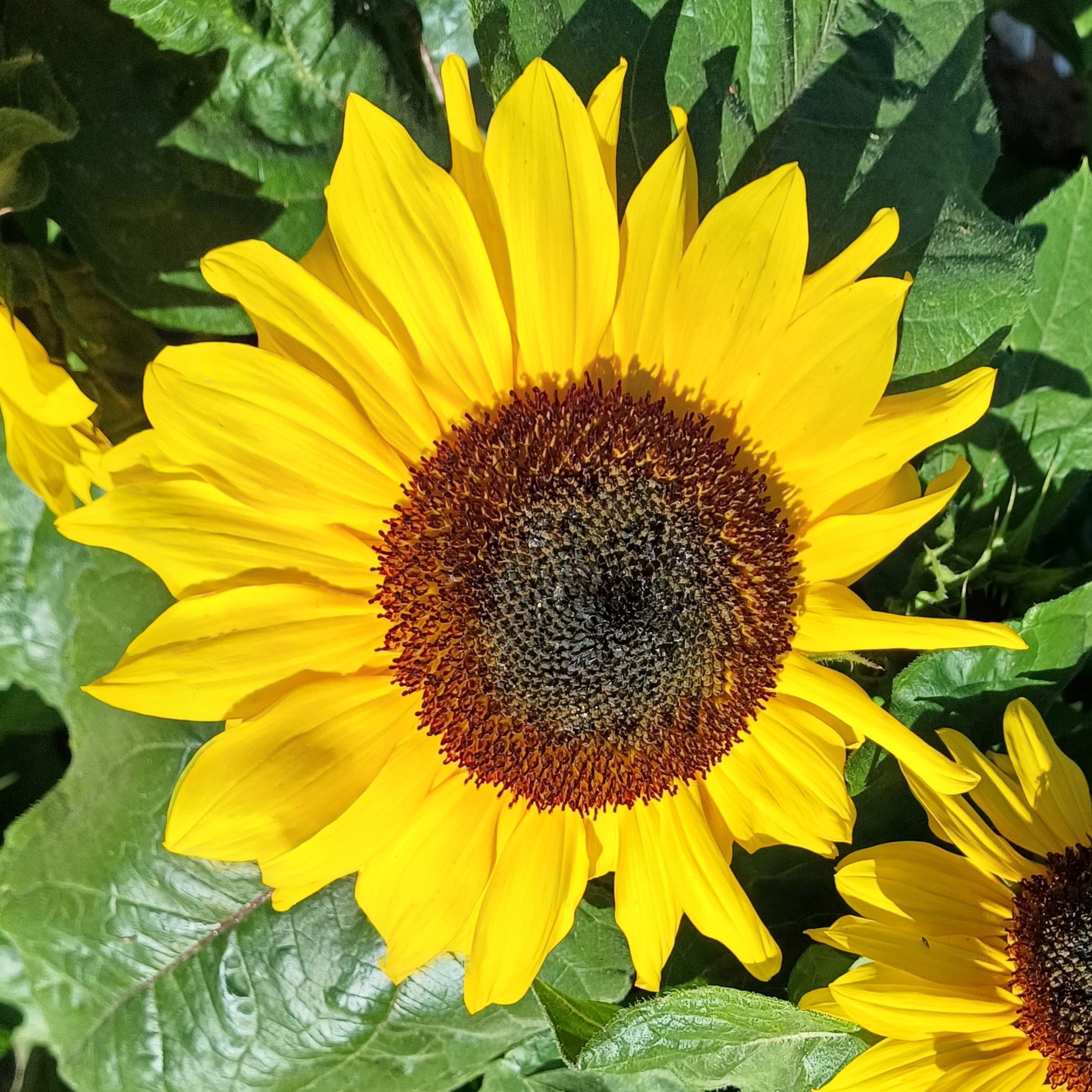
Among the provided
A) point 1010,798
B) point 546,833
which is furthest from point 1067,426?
point 546,833

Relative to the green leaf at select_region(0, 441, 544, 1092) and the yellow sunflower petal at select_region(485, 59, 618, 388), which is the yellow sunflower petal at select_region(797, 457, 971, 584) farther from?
the green leaf at select_region(0, 441, 544, 1092)

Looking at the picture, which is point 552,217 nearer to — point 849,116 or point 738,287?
point 738,287

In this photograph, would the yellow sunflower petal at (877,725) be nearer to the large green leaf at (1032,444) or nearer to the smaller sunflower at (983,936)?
the smaller sunflower at (983,936)

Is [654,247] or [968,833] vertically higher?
[654,247]

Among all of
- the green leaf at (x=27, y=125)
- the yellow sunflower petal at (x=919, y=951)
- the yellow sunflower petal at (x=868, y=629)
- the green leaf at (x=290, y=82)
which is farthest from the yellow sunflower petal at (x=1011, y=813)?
the green leaf at (x=27, y=125)

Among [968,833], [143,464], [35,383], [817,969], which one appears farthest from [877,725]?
[35,383]

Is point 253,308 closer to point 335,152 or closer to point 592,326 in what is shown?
point 592,326
